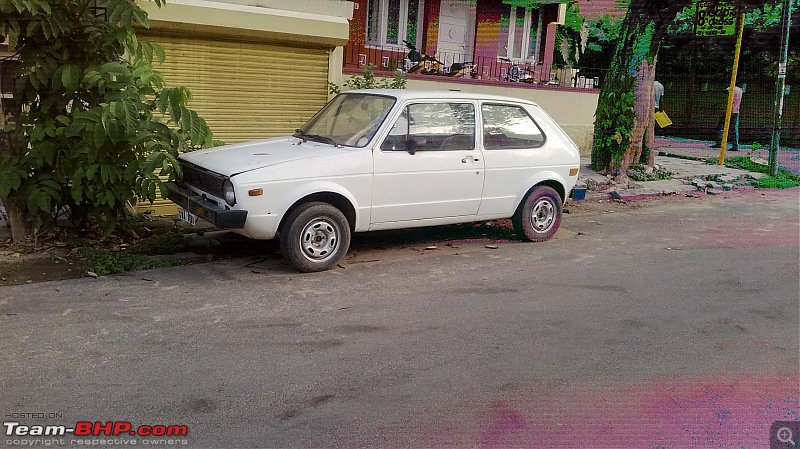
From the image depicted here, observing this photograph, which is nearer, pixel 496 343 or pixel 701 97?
pixel 496 343

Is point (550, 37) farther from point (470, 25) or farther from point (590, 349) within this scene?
point (590, 349)

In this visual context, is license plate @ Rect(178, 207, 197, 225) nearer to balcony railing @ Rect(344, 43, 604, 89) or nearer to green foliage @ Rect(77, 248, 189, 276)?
green foliage @ Rect(77, 248, 189, 276)

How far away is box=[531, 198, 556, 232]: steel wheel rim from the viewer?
27.8 ft

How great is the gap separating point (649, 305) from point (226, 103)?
6.73 metres

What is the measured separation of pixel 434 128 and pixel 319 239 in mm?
1749

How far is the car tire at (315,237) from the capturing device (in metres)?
6.68

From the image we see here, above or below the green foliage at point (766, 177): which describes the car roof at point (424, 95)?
above

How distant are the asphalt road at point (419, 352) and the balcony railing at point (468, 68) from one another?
7.43 meters

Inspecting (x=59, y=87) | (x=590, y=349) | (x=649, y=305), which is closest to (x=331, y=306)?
(x=590, y=349)

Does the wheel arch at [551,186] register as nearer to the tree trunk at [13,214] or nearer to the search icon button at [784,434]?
the search icon button at [784,434]

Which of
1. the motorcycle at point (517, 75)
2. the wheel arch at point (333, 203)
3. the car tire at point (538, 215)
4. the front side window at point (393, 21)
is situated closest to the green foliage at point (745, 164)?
the motorcycle at point (517, 75)

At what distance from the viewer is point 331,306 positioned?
5.92 metres

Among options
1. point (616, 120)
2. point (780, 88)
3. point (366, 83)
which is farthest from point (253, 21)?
point (780, 88)

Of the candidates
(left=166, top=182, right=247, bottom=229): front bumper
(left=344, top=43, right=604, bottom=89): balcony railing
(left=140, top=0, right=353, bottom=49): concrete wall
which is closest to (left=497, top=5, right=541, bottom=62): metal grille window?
(left=344, top=43, right=604, bottom=89): balcony railing
